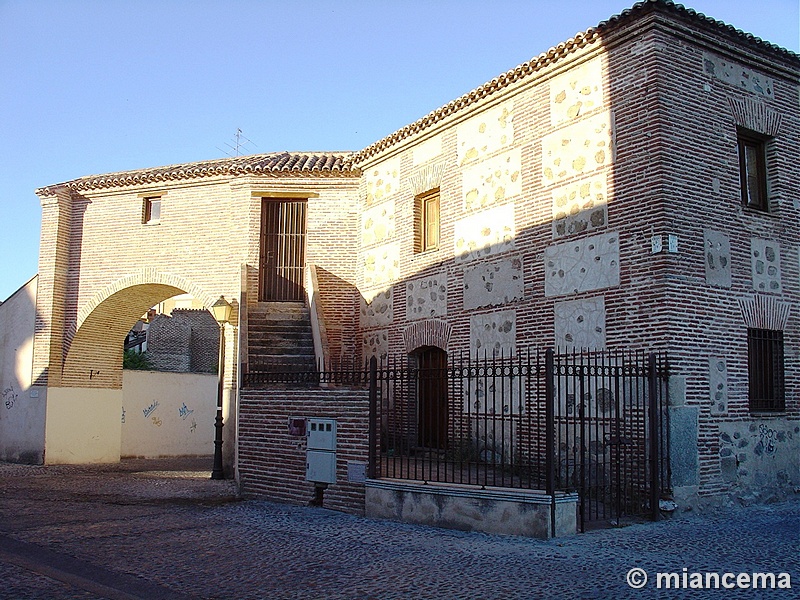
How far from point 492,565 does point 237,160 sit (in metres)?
12.1

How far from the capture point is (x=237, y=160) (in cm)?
1638

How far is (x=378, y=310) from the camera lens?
1392 cm

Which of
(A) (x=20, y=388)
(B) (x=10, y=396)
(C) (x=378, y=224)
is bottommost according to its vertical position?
(B) (x=10, y=396)

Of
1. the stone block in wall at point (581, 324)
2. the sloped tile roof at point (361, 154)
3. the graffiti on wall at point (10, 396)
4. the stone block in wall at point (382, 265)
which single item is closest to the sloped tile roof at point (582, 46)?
the sloped tile roof at point (361, 154)

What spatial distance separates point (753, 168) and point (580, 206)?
104 inches

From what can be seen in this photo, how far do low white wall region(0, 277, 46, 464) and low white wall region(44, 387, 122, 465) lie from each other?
9.1 inches

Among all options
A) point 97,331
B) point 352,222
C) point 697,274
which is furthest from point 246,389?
point 97,331

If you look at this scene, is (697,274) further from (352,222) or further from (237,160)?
(237,160)

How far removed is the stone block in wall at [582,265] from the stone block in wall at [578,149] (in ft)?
3.12

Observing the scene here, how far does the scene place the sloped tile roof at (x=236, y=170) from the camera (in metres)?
15.0

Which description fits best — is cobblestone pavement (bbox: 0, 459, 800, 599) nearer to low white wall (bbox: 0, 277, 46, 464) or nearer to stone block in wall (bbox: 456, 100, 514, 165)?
A: stone block in wall (bbox: 456, 100, 514, 165)

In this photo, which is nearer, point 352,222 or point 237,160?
point 352,222

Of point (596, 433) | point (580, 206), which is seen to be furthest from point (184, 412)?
point (596, 433)

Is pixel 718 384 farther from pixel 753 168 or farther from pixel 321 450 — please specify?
pixel 321 450
